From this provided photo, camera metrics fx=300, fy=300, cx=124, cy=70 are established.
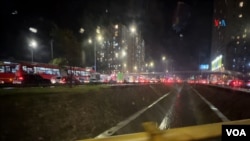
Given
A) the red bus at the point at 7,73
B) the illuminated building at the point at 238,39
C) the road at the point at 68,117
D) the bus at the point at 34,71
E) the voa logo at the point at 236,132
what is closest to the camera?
the voa logo at the point at 236,132

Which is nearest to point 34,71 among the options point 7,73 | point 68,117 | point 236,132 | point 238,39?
point 7,73

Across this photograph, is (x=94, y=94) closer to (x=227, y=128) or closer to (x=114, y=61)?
(x=227, y=128)

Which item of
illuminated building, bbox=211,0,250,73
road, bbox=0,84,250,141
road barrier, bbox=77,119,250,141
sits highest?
illuminated building, bbox=211,0,250,73

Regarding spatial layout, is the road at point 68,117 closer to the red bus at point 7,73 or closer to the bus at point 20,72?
the bus at point 20,72

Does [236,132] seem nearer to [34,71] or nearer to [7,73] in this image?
[7,73]

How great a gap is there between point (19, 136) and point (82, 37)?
263 ft

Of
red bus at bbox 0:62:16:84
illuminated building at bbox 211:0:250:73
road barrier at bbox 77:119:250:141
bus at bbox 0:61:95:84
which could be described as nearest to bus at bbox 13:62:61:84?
bus at bbox 0:61:95:84

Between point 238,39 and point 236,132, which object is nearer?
point 236,132

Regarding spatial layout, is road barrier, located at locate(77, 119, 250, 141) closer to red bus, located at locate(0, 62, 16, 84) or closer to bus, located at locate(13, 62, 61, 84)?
bus, located at locate(13, 62, 61, 84)

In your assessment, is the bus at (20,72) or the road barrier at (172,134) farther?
the bus at (20,72)

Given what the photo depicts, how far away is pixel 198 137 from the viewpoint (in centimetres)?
462

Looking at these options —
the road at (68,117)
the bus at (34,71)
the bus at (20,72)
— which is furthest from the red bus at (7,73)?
the road at (68,117)

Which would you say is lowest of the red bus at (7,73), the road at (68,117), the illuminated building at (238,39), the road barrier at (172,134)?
the road at (68,117)

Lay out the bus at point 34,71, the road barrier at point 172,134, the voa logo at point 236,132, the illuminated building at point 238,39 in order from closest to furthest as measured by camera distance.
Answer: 1. the road barrier at point 172,134
2. the voa logo at point 236,132
3. the bus at point 34,71
4. the illuminated building at point 238,39
